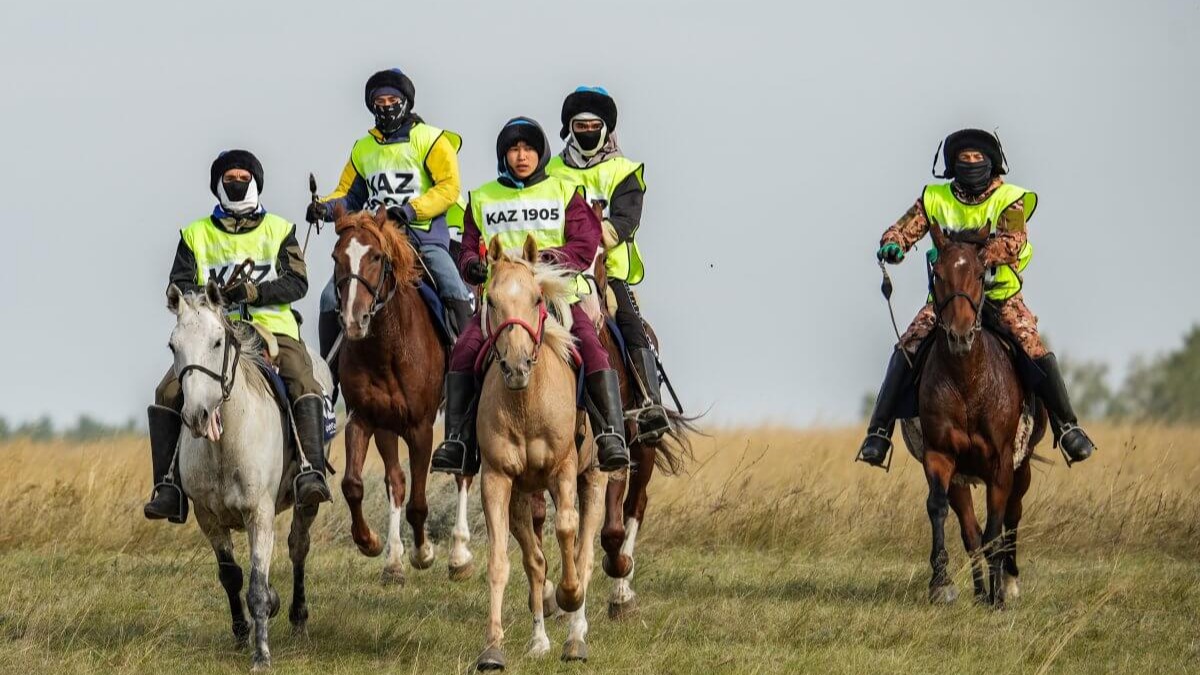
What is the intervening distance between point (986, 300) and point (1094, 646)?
9.88 feet

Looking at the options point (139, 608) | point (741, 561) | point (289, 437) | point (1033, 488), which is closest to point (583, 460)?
point (289, 437)

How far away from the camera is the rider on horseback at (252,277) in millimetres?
11289

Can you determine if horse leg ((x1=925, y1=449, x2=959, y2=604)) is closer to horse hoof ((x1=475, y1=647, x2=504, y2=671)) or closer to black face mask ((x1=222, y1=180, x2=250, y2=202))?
horse hoof ((x1=475, y1=647, x2=504, y2=671))

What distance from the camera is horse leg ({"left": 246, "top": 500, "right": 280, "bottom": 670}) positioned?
35.1 feet

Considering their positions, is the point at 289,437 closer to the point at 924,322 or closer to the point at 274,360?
the point at 274,360

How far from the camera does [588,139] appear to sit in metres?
13.2

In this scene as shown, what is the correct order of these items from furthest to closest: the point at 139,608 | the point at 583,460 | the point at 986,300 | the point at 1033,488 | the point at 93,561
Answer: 1. the point at 1033,488
2. the point at 93,561
3. the point at 986,300
4. the point at 139,608
5. the point at 583,460

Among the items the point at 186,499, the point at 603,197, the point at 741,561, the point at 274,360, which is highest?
the point at 603,197

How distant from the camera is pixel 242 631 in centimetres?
1155

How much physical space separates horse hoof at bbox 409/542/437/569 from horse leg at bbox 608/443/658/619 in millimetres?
1498

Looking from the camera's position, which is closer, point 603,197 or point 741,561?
point 603,197

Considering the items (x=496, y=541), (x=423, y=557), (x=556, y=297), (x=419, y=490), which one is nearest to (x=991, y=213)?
(x=556, y=297)

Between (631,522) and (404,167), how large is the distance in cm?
348

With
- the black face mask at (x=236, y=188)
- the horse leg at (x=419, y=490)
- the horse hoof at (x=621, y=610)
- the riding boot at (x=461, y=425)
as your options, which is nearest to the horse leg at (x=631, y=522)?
the horse hoof at (x=621, y=610)
